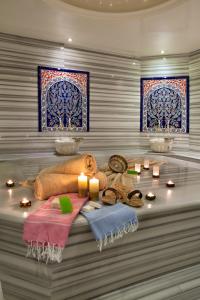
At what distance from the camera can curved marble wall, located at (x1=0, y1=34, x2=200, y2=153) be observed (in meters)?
3.85

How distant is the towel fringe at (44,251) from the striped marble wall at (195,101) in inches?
143

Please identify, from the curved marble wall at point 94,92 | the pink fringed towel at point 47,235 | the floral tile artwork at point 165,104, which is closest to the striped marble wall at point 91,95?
the curved marble wall at point 94,92

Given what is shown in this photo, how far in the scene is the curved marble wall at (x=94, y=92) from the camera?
385 cm

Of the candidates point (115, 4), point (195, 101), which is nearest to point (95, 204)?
point (115, 4)

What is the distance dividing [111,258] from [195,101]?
361 cm

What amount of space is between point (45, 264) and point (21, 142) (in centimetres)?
280

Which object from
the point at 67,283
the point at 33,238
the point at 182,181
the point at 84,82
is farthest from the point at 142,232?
the point at 84,82

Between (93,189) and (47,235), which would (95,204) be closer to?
(93,189)

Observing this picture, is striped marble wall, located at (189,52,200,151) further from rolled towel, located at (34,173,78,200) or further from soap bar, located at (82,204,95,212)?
soap bar, located at (82,204,95,212)

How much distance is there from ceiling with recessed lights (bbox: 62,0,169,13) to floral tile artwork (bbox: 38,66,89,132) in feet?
4.60

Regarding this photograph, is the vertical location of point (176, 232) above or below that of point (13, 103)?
below

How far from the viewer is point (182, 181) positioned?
2.67 m

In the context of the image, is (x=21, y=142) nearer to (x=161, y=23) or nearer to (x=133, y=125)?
(x=133, y=125)

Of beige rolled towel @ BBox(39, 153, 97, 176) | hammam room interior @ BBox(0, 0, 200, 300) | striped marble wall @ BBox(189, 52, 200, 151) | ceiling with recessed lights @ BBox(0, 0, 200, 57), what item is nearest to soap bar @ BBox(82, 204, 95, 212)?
hammam room interior @ BBox(0, 0, 200, 300)
